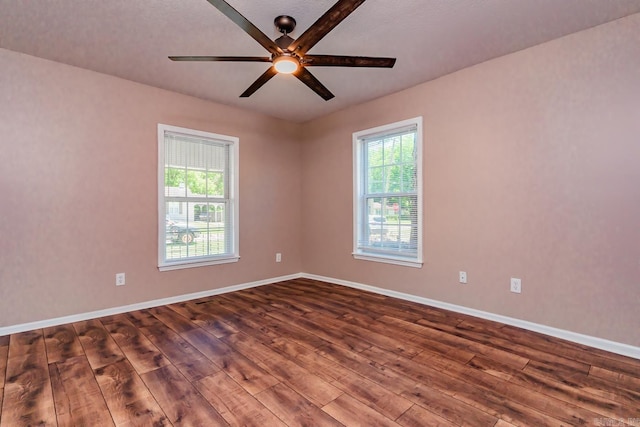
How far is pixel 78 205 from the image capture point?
3.04 m

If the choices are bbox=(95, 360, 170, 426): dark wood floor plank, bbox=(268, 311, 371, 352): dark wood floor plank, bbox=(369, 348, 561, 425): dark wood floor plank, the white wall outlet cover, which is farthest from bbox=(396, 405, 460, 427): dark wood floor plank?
the white wall outlet cover

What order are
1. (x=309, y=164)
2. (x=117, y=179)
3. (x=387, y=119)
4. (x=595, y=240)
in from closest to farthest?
(x=595, y=240)
(x=117, y=179)
(x=387, y=119)
(x=309, y=164)

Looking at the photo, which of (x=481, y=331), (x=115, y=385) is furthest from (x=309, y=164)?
(x=115, y=385)

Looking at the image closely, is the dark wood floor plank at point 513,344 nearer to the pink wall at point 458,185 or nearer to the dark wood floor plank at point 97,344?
→ the pink wall at point 458,185

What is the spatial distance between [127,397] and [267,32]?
9.11 ft

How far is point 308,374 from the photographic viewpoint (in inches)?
79.8

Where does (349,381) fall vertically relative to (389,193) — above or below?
below

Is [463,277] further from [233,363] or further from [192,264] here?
[192,264]

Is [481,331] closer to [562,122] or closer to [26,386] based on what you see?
[562,122]

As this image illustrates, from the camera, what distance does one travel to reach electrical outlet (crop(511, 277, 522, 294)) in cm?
282

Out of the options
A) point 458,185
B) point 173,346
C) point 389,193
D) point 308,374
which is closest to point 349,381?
point 308,374

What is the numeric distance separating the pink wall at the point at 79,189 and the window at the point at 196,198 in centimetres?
Answer: 12

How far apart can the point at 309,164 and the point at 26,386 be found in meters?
3.94

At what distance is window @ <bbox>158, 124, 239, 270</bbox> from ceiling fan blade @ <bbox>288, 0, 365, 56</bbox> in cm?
234
